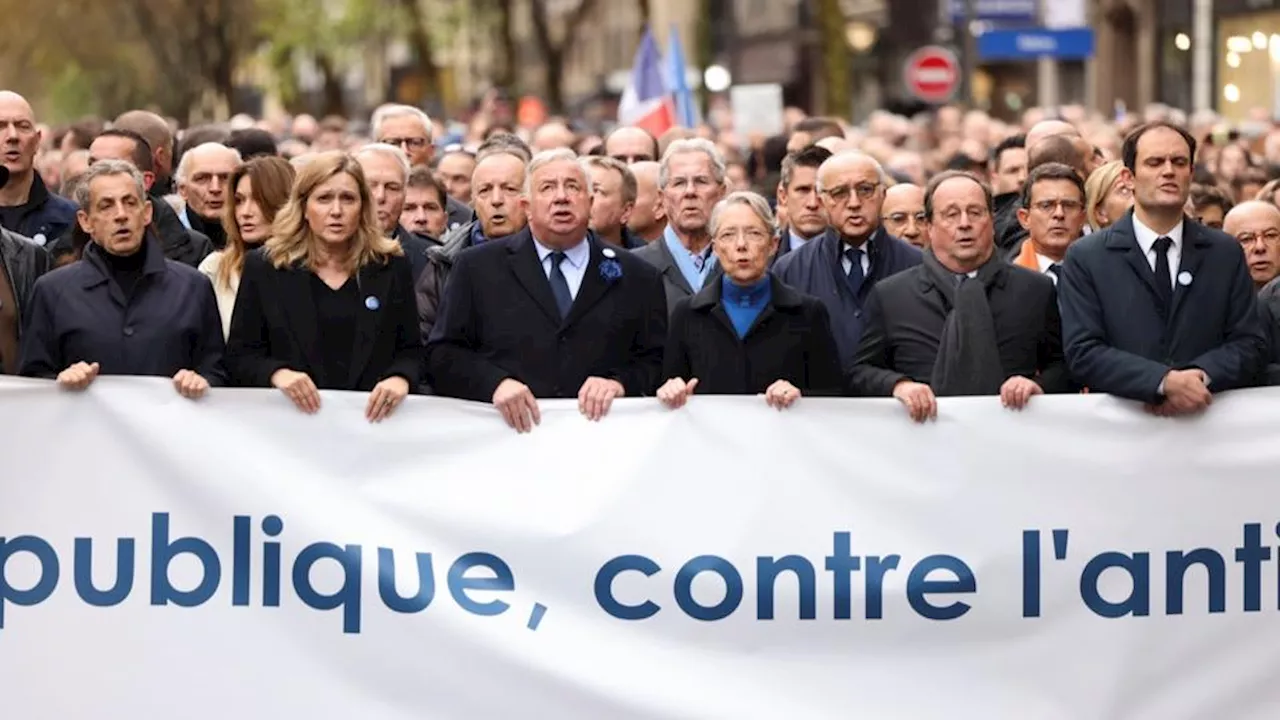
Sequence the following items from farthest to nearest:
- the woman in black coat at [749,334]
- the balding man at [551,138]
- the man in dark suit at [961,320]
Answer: the balding man at [551,138]
the woman in black coat at [749,334]
the man in dark suit at [961,320]

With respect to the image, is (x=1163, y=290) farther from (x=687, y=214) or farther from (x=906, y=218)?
(x=906, y=218)

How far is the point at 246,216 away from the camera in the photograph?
990 cm

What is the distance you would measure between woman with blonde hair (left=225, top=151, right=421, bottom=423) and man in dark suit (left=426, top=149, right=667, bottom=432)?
0.22m

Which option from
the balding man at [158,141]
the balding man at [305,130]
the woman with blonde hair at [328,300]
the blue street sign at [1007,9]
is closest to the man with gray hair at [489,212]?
the woman with blonde hair at [328,300]

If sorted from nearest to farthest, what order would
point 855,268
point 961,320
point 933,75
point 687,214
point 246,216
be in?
point 961,320
point 246,216
point 855,268
point 687,214
point 933,75

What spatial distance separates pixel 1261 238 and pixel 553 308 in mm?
2931

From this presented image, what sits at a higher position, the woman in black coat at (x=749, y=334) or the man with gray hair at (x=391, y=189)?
the man with gray hair at (x=391, y=189)

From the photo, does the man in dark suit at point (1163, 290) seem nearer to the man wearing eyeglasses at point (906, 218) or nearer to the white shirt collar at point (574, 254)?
the white shirt collar at point (574, 254)

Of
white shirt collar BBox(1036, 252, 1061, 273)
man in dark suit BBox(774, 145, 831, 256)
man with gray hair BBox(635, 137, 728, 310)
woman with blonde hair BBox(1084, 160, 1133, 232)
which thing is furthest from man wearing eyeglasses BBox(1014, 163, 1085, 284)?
man with gray hair BBox(635, 137, 728, 310)

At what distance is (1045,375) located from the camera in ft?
29.3

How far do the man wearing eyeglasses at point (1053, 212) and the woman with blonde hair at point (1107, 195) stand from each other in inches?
11.4

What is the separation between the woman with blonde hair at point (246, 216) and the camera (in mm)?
9766

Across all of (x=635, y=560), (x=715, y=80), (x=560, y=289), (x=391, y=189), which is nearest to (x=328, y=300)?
(x=560, y=289)

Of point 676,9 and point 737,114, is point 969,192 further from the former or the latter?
point 676,9
